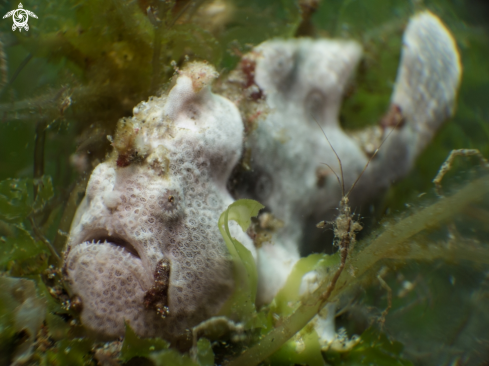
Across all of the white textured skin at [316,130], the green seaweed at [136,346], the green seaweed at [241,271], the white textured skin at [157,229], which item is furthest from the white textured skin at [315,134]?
the green seaweed at [136,346]

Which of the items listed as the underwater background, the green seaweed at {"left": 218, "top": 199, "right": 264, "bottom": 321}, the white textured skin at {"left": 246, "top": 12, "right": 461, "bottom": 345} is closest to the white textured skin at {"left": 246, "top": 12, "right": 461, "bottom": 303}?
the white textured skin at {"left": 246, "top": 12, "right": 461, "bottom": 345}

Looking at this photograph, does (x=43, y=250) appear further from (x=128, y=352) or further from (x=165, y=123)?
(x=165, y=123)

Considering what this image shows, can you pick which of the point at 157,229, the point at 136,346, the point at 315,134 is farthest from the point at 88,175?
the point at 315,134

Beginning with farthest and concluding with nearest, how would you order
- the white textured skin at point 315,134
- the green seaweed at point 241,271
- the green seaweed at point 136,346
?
the white textured skin at point 315,134
the green seaweed at point 241,271
the green seaweed at point 136,346

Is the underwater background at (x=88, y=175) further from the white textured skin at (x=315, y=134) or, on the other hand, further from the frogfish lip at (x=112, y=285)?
the white textured skin at (x=315, y=134)

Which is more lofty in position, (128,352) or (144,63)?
Result: (144,63)

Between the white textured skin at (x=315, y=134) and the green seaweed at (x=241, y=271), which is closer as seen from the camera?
the green seaweed at (x=241, y=271)

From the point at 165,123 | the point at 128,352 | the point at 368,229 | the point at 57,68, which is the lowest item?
the point at 128,352

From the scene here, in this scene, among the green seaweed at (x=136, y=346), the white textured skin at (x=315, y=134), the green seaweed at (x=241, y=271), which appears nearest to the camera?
the green seaweed at (x=136, y=346)

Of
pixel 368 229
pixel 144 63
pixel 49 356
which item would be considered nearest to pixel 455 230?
pixel 368 229
